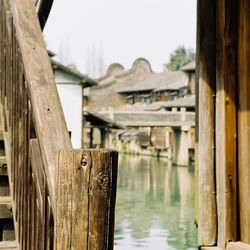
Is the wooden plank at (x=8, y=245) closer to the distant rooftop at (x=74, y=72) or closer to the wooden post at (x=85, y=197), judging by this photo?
the wooden post at (x=85, y=197)

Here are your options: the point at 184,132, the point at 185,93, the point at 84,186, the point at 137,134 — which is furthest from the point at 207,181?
the point at 137,134

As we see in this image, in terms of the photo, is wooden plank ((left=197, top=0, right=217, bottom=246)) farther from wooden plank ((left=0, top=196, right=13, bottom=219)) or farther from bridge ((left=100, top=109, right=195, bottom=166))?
bridge ((left=100, top=109, right=195, bottom=166))

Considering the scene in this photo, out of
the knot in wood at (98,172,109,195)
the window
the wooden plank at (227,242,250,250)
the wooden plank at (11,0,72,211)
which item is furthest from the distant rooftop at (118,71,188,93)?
the knot in wood at (98,172,109,195)

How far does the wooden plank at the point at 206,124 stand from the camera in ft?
10.6

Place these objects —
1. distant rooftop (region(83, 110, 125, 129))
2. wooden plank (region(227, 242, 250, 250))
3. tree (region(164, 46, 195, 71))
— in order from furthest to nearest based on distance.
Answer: tree (region(164, 46, 195, 71)), distant rooftop (region(83, 110, 125, 129)), wooden plank (region(227, 242, 250, 250))

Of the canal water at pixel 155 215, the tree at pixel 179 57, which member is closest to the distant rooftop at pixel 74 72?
the canal water at pixel 155 215

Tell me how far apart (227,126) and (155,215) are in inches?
444

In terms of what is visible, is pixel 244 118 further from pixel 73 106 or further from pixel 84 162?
pixel 73 106

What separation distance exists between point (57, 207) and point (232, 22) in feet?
7.10

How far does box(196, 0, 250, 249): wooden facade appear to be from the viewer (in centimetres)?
318

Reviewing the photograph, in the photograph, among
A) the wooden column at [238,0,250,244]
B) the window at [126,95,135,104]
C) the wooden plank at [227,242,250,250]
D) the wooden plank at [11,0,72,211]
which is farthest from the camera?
the window at [126,95,135,104]

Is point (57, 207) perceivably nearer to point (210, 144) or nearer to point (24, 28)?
point (24, 28)

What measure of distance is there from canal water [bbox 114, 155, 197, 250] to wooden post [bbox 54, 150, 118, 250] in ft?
27.6

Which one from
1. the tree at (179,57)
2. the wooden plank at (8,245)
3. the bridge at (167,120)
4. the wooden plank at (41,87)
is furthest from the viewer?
the tree at (179,57)
